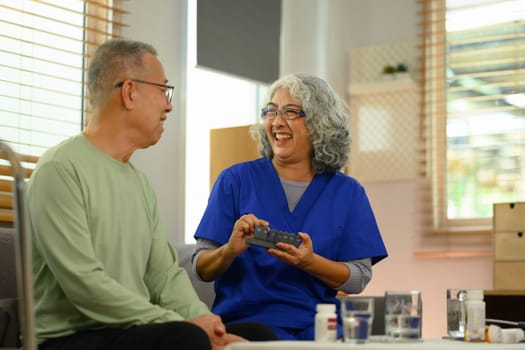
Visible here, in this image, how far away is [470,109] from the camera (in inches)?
220

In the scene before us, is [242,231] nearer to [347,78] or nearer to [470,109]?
[470,109]

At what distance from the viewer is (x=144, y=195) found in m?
2.38

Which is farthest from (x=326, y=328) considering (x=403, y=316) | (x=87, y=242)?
(x=87, y=242)

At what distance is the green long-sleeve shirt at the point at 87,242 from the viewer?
205 centimetres

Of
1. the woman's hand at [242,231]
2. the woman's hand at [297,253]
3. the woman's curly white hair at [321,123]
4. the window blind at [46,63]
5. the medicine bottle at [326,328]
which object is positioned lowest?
the medicine bottle at [326,328]

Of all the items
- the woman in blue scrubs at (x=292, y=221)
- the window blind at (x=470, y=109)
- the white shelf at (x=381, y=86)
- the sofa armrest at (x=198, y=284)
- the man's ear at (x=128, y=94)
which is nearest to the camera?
the man's ear at (x=128, y=94)

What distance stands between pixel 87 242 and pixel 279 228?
81 centimetres

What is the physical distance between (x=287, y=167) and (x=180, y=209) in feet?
6.81

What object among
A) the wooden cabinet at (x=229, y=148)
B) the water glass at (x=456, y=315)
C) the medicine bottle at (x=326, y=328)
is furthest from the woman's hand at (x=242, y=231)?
the wooden cabinet at (x=229, y=148)

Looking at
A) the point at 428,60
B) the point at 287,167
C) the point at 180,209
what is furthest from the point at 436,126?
the point at 287,167

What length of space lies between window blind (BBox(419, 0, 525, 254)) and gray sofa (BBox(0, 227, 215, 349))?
266 cm

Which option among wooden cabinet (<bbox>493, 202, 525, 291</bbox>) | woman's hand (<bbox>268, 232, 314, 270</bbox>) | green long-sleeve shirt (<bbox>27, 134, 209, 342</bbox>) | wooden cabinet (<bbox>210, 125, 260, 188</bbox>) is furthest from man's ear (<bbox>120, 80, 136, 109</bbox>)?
wooden cabinet (<bbox>493, 202, 525, 291</bbox>)

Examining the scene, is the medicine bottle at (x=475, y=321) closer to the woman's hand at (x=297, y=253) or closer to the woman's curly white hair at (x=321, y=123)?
the woman's hand at (x=297, y=253)

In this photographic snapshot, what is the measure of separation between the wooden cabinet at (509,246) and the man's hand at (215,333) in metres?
2.57
